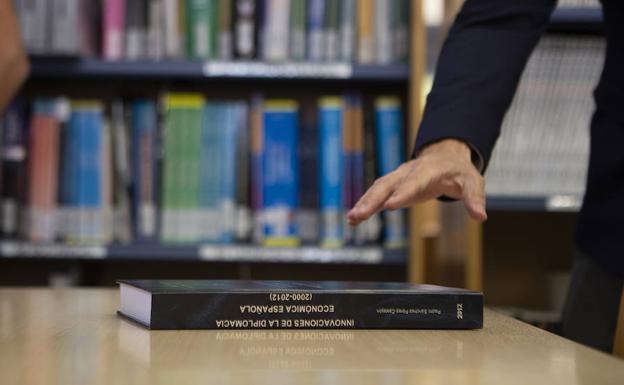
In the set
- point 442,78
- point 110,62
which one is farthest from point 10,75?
point 442,78

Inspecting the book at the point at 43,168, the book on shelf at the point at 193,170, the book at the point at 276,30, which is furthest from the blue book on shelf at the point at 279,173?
the book at the point at 43,168

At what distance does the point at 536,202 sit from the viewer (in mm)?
1964

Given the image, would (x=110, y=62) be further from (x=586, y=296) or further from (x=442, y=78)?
(x=586, y=296)

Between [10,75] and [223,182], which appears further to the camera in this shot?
[223,182]

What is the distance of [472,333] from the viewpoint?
73cm

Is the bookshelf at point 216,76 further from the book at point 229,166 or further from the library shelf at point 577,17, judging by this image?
the library shelf at point 577,17

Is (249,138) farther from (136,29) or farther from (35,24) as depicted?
(35,24)

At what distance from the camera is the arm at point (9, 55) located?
1.73 meters

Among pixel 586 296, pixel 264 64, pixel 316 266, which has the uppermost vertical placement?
pixel 264 64

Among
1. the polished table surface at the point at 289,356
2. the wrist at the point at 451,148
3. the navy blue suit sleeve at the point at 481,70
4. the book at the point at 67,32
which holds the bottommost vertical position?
the polished table surface at the point at 289,356

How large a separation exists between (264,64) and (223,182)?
0.28 m

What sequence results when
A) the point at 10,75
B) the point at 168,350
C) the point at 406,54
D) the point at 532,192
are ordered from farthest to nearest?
the point at 406,54 < the point at 532,192 < the point at 10,75 < the point at 168,350

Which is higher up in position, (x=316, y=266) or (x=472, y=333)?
(x=472, y=333)

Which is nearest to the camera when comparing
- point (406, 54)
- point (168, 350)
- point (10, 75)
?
point (168, 350)
